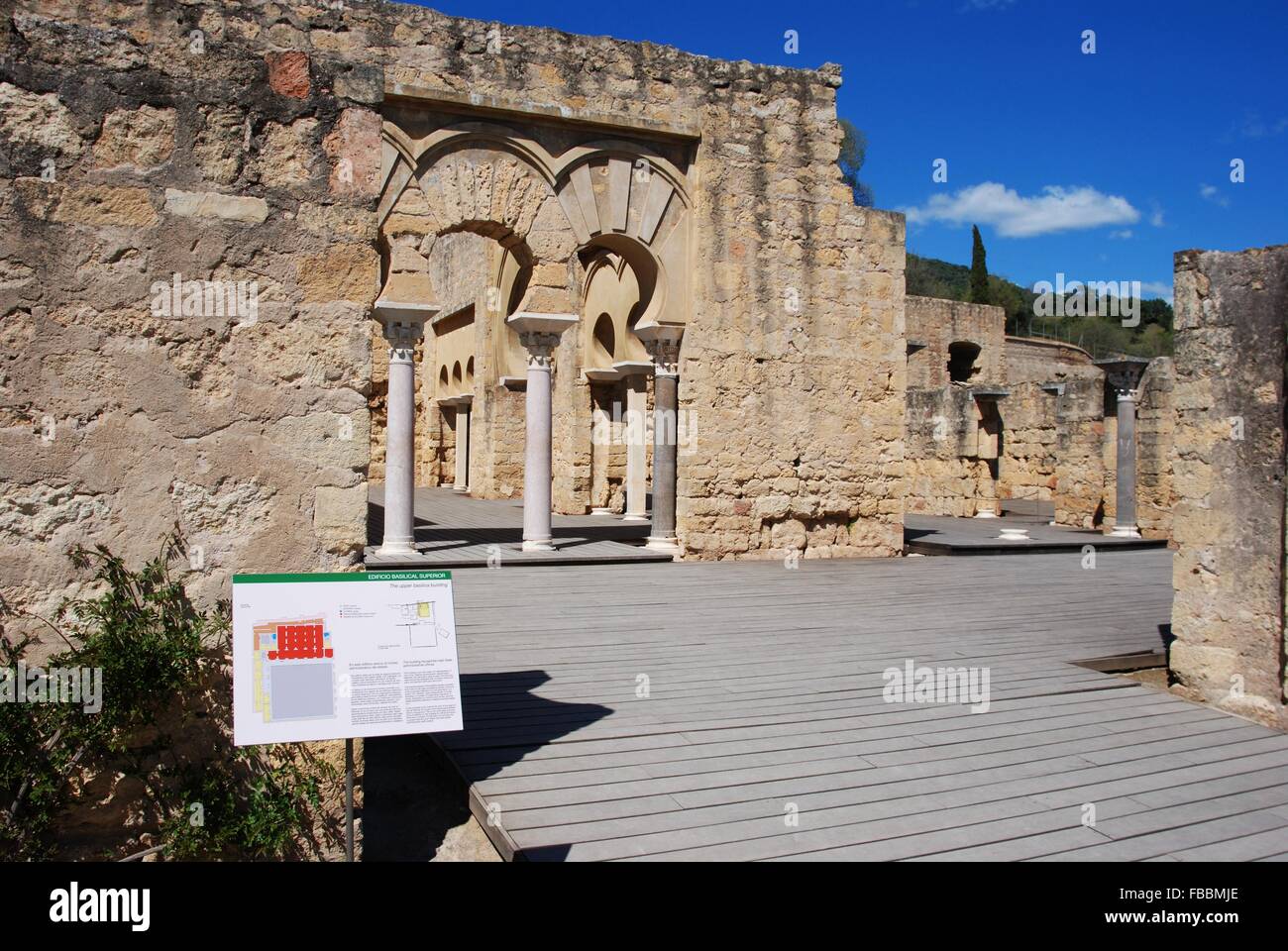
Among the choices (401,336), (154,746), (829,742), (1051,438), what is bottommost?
(829,742)

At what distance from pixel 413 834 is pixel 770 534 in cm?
792

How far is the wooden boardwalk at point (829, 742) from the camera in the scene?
3619mm

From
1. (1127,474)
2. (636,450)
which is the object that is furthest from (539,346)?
(1127,474)

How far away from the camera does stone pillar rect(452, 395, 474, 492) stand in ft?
77.6

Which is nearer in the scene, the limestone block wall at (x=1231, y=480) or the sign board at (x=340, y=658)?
the sign board at (x=340, y=658)

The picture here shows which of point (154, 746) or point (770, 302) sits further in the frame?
point (770, 302)

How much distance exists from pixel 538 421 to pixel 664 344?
164cm

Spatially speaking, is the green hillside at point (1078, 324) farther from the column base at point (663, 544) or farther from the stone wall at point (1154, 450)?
the column base at point (663, 544)

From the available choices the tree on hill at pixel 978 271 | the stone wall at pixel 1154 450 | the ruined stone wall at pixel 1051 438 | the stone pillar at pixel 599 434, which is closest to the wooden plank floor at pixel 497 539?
the stone pillar at pixel 599 434

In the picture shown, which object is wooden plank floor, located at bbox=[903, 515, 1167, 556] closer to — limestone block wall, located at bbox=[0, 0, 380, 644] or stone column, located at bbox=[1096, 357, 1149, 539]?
stone column, located at bbox=[1096, 357, 1149, 539]

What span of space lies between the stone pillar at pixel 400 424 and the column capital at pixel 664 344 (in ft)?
7.67

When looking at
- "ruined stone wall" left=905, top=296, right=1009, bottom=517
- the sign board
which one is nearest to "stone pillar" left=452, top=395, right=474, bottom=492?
"ruined stone wall" left=905, top=296, right=1009, bottom=517

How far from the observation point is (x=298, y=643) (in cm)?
317

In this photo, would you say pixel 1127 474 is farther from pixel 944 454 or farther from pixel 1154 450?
pixel 944 454
